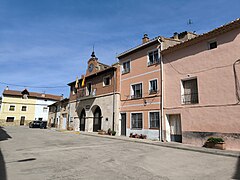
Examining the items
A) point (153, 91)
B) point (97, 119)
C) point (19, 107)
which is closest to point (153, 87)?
point (153, 91)

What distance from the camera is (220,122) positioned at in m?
11.9

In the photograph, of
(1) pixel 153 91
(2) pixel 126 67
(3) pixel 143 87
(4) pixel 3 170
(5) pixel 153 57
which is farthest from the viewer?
(2) pixel 126 67

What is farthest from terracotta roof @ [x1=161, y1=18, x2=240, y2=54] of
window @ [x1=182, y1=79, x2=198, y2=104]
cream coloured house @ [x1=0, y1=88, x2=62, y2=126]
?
cream coloured house @ [x1=0, y1=88, x2=62, y2=126]

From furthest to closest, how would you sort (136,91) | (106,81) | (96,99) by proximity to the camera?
(96,99) < (106,81) < (136,91)

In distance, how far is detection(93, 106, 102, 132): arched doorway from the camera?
24.7 metres

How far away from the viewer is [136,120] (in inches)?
736

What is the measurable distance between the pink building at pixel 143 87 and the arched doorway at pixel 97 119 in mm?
4712

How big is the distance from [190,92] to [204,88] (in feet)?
4.39

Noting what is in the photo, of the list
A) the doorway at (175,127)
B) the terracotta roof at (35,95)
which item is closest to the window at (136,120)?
the doorway at (175,127)

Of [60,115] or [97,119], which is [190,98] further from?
[60,115]

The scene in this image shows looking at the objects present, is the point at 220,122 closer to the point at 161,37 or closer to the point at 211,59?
the point at 211,59

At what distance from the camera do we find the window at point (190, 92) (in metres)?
14.0

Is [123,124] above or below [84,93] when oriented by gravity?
below

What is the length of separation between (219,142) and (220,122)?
4.25ft
